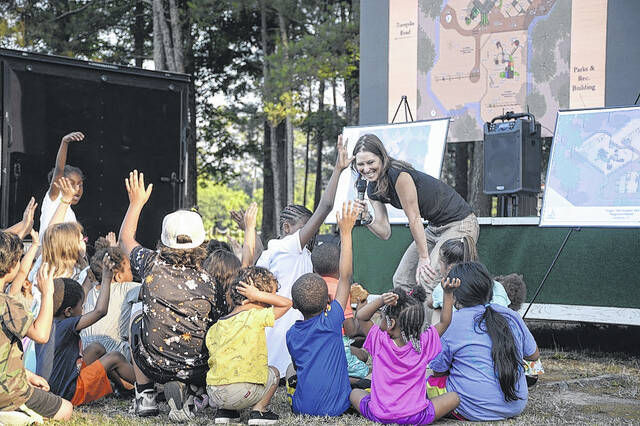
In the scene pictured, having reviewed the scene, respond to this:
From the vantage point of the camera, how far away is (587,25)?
798 centimetres

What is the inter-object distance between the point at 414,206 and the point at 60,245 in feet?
7.02

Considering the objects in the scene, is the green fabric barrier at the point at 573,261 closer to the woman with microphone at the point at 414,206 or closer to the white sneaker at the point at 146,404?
the woman with microphone at the point at 414,206

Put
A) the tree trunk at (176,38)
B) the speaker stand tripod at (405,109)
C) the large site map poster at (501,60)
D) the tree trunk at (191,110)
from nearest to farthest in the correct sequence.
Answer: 1. the large site map poster at (501,60)
2. the speaker stand tripod at (405,109)
3. the tree trunk at (176,38)
4. the tree trunk at (191,110)

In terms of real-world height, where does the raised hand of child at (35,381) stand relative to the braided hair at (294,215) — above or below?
below

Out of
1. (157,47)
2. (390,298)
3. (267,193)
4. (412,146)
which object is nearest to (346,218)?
(390,298)

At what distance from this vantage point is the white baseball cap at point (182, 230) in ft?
12.4

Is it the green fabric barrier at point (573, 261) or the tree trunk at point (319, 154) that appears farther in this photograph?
the tree trunk at point (319, 154)

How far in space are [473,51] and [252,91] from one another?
12135 mm

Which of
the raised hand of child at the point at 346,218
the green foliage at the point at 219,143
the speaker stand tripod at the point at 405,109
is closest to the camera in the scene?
the raised hand of child at the point at 346,218

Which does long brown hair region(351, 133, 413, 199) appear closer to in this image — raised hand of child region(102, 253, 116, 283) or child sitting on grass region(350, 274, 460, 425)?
child sitting on grass region(350, 274, 460, 425)

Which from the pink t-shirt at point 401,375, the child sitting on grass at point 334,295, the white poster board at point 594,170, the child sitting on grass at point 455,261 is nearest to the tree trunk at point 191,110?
the white poster board at point 594,170

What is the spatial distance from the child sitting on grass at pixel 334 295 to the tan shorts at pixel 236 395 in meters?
0.72

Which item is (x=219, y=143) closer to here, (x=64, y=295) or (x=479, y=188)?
(x=479, y=188)

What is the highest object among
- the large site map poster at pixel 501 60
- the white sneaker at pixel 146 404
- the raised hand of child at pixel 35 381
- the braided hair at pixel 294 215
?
the large site map poster at pixel 501 60
